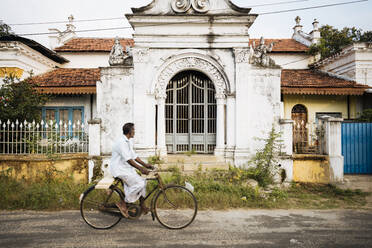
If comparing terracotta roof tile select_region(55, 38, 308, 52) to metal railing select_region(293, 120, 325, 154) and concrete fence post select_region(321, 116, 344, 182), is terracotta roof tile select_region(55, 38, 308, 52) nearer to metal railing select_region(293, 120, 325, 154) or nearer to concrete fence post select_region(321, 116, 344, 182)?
metal railing select_region(293, 120, 325, 154)

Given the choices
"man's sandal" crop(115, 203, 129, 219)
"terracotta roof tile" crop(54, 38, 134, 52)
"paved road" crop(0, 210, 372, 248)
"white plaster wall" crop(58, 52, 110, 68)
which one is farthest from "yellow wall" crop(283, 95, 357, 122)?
"white plaster wall" crop(58, 52, 110, 68)

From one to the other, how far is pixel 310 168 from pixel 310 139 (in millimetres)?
963

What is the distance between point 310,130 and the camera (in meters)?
8.20

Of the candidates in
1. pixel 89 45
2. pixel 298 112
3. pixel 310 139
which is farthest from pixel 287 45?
pixel 89 45

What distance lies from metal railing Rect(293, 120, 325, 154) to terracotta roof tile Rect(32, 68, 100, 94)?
8.54 m

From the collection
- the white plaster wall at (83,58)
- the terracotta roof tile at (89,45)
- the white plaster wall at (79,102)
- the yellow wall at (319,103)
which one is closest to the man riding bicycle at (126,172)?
the white plaster wall at (79,102)

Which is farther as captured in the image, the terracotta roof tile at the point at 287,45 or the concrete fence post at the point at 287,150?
the terracotta roof tile at the point at 287,45

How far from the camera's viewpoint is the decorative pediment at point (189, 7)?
26.1ft

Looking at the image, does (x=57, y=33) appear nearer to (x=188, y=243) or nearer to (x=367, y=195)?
(x=188, y=243)

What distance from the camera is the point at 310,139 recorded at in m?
8.12

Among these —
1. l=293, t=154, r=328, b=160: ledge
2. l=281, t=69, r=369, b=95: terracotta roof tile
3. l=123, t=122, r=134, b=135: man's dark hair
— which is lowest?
l=293, t=154, r=328, b=160: ledge

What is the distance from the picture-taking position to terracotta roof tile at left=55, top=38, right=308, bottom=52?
51.0 ft

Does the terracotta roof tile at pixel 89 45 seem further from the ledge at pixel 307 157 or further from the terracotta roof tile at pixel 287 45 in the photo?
the ledge at pixel 307 157

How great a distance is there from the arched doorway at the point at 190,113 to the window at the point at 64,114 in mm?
5558
